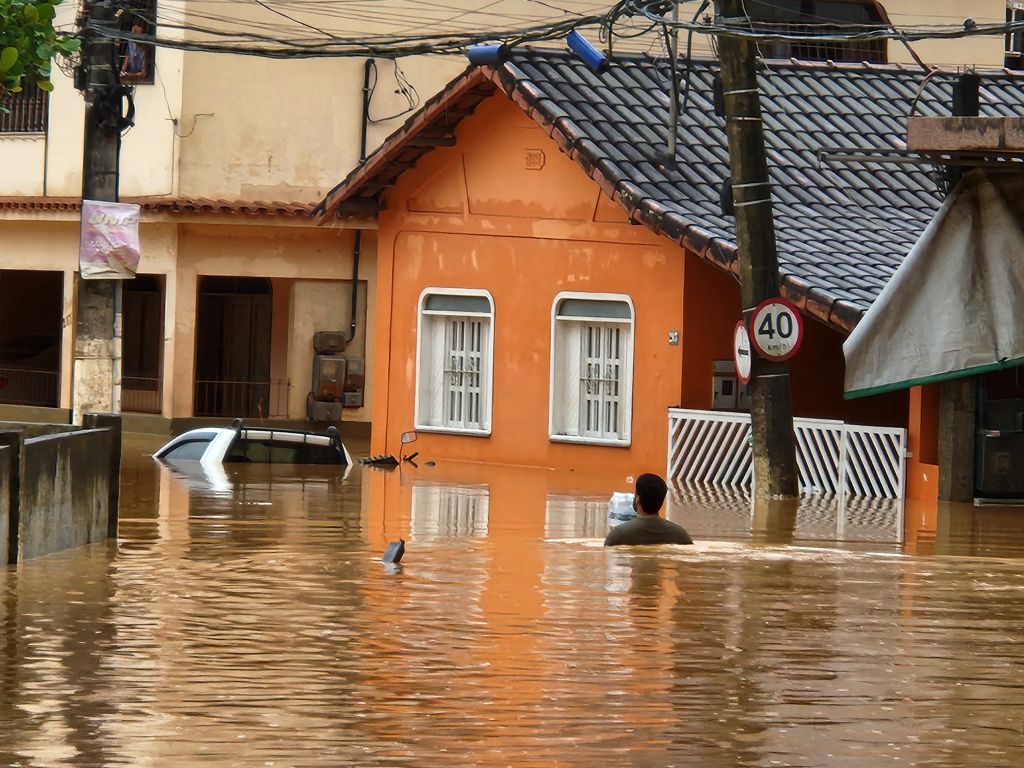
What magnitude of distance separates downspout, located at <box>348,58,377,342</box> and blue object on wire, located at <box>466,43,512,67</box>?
29.9ft

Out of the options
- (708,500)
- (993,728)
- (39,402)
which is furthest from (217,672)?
(39,402)

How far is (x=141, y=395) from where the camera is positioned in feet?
118

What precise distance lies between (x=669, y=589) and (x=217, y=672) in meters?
4.12

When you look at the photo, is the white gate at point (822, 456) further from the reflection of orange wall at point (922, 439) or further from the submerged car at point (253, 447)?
the submerged car at point (253, 447)

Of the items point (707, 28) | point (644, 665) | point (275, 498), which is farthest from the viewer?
point (275, 498)

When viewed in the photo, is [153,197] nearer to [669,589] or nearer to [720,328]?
[720,328]

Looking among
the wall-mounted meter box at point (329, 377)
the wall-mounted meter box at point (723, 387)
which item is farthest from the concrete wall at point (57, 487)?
the wall-mounted meter box at point (329, 377)

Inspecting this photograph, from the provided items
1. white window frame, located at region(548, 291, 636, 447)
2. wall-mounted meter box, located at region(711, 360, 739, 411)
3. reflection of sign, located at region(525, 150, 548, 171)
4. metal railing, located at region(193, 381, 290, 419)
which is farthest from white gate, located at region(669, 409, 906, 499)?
metal railing, located at region(193, 381, 290, 419)

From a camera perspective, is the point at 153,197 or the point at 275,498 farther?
the point at 153,197

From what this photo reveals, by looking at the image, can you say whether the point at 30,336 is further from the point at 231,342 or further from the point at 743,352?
the point at 743,352

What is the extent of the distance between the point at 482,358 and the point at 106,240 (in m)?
8.64

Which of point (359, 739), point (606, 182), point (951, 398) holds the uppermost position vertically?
point (606, 182)

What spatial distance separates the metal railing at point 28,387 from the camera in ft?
124

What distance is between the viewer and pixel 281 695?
9.25m
